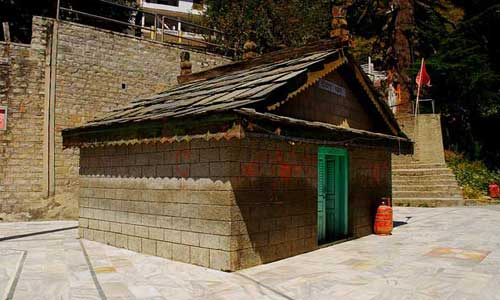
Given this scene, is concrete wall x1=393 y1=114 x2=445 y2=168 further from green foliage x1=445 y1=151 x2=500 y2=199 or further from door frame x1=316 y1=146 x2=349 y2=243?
door frame x1=316 y1=146 x2=349 y2=243

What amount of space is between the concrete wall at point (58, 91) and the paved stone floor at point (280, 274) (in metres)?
5.17

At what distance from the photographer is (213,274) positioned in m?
6.14

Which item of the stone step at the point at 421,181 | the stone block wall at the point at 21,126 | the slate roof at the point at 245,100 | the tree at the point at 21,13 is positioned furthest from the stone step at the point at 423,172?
the tree at the point at 21,13

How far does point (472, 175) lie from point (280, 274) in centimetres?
1787

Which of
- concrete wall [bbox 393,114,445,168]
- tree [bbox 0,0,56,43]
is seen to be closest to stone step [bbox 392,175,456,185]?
concrete wall [bbox 393,114,445,168]

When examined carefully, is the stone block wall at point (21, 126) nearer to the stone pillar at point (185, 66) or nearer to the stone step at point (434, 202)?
the stone pillar at point (185, 66)

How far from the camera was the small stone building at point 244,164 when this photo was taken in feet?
20.8

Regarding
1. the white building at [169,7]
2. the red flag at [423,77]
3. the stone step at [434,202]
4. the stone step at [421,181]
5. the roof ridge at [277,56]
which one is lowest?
the stone step at [434,202]

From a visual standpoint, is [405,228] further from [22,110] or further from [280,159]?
[22,110]

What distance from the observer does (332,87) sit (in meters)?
8.88

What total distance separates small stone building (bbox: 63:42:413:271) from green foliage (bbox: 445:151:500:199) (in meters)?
11.4

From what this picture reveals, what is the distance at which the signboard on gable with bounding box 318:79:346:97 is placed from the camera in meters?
8.52

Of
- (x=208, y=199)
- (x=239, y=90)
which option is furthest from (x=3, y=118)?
(x=208, y=199)

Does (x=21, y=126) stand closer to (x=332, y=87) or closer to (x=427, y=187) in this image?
(x=332, y=87)
